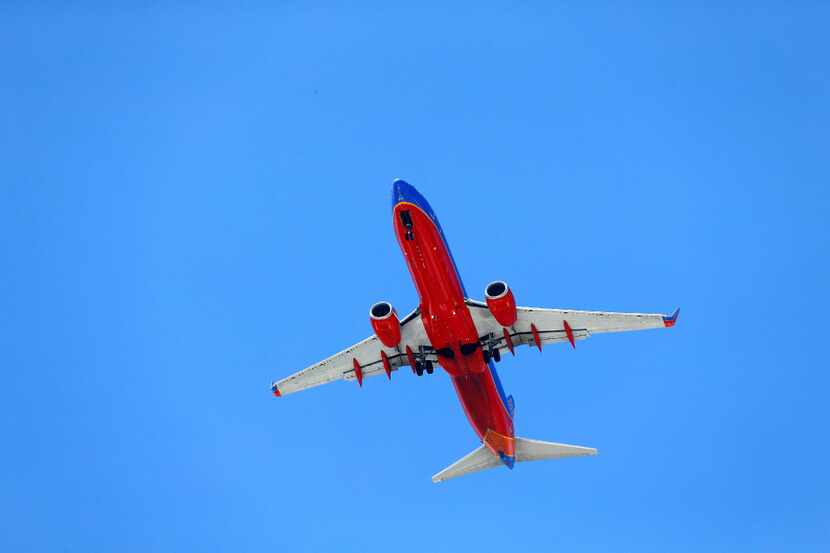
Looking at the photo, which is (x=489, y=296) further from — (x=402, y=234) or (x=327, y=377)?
(x=327, y=377)

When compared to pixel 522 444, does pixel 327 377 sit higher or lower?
higher

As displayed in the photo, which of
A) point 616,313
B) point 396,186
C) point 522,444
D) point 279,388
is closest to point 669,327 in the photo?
point 616,313

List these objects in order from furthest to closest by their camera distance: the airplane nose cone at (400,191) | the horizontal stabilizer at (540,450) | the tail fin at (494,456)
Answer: the tail fin at (494,456) → the horizontal stabilizer at (540,450) → the airplane nose cone at (400,191)

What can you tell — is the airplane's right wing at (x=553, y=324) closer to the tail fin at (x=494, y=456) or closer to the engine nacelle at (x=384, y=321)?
the engine nacelle at (x=384, y=321)

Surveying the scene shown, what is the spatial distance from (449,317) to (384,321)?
362cm

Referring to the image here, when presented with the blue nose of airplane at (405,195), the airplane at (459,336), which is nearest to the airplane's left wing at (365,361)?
the airplane at (459,336)

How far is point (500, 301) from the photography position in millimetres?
56031

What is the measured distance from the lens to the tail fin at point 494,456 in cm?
6456

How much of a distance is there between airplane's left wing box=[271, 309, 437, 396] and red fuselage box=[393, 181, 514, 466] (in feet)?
5.29

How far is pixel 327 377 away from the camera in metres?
63.7

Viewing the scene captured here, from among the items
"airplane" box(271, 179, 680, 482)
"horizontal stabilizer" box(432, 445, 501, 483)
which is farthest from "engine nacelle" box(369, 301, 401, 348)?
"horizontal stabilizer" box(432, 445, 501, 483)

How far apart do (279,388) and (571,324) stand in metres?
18.5

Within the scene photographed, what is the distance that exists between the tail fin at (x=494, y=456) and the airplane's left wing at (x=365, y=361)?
813cm

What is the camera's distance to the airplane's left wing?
59969mm
